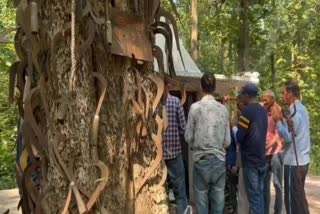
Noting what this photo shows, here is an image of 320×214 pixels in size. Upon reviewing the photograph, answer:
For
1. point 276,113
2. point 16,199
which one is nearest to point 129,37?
point 276,113

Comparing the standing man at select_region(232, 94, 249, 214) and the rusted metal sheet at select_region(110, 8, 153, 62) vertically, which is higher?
the rusted metal sheet at select_region(110, 8, 153, 62)

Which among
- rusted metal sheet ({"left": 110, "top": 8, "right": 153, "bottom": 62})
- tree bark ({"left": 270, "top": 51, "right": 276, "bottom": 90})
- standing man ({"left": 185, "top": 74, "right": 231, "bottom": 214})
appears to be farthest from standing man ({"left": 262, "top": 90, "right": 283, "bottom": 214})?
tree bark ({"left": 270, "top": 51, "right": 276, "bottom": 90})

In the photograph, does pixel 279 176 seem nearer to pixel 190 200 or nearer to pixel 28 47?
pixel 190 200

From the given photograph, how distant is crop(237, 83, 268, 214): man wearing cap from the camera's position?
5750mm

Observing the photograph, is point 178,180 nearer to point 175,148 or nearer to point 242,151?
point 175,148

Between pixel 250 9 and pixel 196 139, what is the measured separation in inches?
300

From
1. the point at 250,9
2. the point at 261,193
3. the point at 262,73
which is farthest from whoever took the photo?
the point at 262,73

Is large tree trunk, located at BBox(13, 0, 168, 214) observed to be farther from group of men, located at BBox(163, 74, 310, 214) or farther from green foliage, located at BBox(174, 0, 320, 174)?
green foliage, located at BBox(174, 0, 320, 174)

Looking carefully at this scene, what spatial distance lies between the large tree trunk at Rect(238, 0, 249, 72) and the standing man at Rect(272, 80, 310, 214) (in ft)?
20.8

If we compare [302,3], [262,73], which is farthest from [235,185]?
[302,3]

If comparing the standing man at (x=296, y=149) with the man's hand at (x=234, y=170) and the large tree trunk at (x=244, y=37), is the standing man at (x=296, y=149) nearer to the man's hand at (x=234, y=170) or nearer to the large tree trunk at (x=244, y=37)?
the man's hand at (x=234, y=170)

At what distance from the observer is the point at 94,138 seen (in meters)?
1.96

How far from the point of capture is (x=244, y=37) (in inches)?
485

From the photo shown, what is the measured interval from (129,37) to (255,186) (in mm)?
3978
